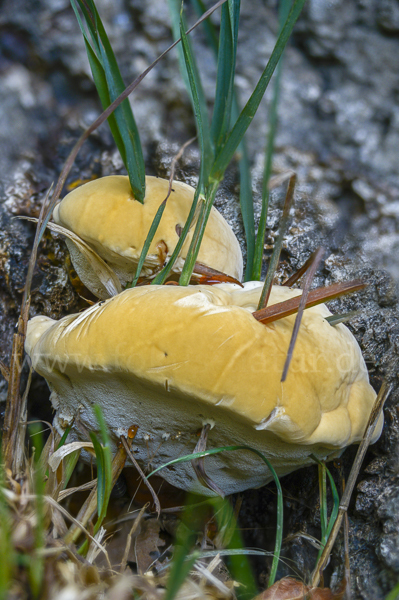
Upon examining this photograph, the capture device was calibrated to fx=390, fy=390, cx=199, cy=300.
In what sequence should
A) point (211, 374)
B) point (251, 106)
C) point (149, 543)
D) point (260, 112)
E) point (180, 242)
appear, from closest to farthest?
point (211, 374)
point (251, 106)
point (180, 242)
point (149, 543)
point (260, 112)

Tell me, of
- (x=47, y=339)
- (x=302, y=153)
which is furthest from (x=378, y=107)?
(x=47, y=339)

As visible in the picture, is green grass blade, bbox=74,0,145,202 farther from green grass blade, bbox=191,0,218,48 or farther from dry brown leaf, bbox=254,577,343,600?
dry brown leaf, bbox=254,577,343,600

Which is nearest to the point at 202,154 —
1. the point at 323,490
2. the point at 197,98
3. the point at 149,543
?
the point at 197,98

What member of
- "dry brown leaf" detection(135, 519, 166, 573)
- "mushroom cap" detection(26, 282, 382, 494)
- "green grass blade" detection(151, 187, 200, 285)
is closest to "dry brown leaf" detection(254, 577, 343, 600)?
"mushroom cap" detection(26, 282, 382, 494)

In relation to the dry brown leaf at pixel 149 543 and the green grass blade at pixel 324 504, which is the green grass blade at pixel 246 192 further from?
the dry brown leaf at pixel 149 543

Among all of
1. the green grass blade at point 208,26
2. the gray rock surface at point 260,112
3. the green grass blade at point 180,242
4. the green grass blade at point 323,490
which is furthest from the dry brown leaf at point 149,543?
the green grass blade at point 208,26

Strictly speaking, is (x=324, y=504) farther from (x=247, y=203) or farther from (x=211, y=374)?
(x=247, y=203)
